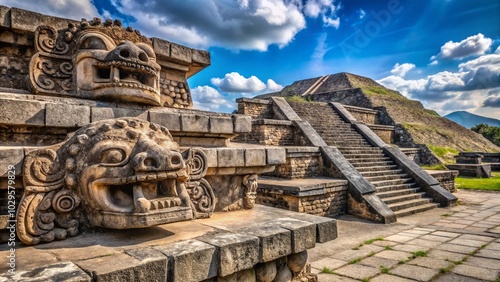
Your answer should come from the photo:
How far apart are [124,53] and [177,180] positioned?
1.59 meters

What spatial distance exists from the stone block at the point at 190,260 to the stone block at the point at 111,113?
1.51 metres

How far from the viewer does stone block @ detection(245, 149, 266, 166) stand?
363 centimetres

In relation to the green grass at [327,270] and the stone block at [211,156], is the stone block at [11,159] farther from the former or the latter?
the green grass at [327,270]

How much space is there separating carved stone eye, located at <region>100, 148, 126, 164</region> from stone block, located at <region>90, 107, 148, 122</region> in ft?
2.36

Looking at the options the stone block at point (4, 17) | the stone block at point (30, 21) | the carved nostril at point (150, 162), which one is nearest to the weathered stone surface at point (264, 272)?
the carved nostril at point (150, 162)

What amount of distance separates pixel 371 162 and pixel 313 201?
15.1ft

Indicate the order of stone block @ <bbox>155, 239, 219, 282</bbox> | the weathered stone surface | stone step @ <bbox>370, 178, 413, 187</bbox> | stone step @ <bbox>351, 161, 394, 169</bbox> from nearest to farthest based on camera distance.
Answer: stone block @ <bbox>155, 239, 219, 282</bbox>
the weathered stone surface
stone step @ <bbox>370, 178, 413, 187</bbox>
stone step @ <bbox>351, 161, 394, 169</bbox>

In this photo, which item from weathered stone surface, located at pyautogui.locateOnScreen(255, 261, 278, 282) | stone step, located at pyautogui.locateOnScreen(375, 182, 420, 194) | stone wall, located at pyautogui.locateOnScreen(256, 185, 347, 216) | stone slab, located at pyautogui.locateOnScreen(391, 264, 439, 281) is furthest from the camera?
stone step, located at pyautogui.locateOnScreen(375, 182, 420, 194)

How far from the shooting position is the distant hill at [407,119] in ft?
61.3

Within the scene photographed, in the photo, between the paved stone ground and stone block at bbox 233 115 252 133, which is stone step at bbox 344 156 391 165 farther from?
stone block at bbox 233 115 252 133

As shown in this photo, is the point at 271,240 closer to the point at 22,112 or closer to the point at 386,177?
the point at 22,112

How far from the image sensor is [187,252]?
2.21 meters

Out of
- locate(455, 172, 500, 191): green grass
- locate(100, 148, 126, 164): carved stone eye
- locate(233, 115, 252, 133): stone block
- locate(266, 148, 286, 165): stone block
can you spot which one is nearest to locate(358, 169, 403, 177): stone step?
locate(455, 172, 500, 191): green grass

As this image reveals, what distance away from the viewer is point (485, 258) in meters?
4.87
